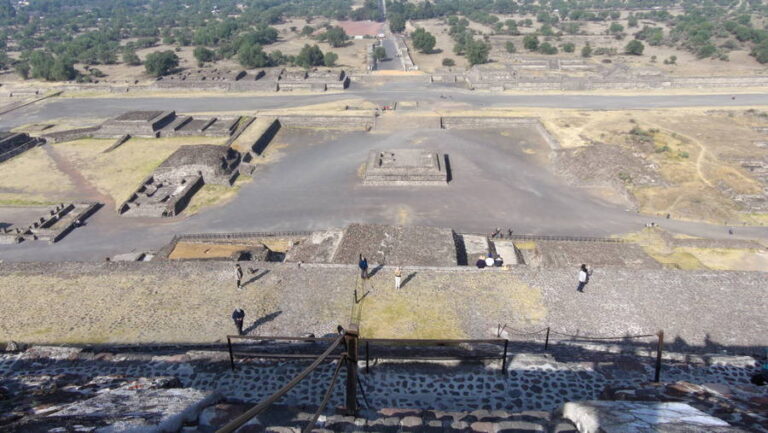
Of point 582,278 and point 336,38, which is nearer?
point 582,278

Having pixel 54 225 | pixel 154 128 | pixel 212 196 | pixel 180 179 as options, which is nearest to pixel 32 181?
pixel 54 225

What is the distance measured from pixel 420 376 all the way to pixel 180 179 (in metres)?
20.0

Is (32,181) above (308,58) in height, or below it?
below

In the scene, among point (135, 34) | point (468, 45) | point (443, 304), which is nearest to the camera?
point (443, 304)

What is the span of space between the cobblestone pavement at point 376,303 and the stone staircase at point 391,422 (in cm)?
554

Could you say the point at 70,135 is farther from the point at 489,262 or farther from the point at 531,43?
the point at 531,43

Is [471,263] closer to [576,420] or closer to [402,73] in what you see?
[576,420]

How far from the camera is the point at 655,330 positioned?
1082 cm

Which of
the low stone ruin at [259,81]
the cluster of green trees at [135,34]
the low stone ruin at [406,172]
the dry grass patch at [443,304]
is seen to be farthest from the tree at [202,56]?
the dry grass patch at [443,304]

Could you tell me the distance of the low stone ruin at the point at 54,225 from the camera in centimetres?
1856

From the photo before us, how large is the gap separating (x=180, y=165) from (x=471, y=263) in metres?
15.9

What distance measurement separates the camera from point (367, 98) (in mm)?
38219

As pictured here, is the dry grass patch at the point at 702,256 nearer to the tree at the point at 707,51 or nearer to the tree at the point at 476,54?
the tree at the point at 476,54

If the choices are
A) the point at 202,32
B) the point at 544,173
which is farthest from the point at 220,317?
the point at 202,32
